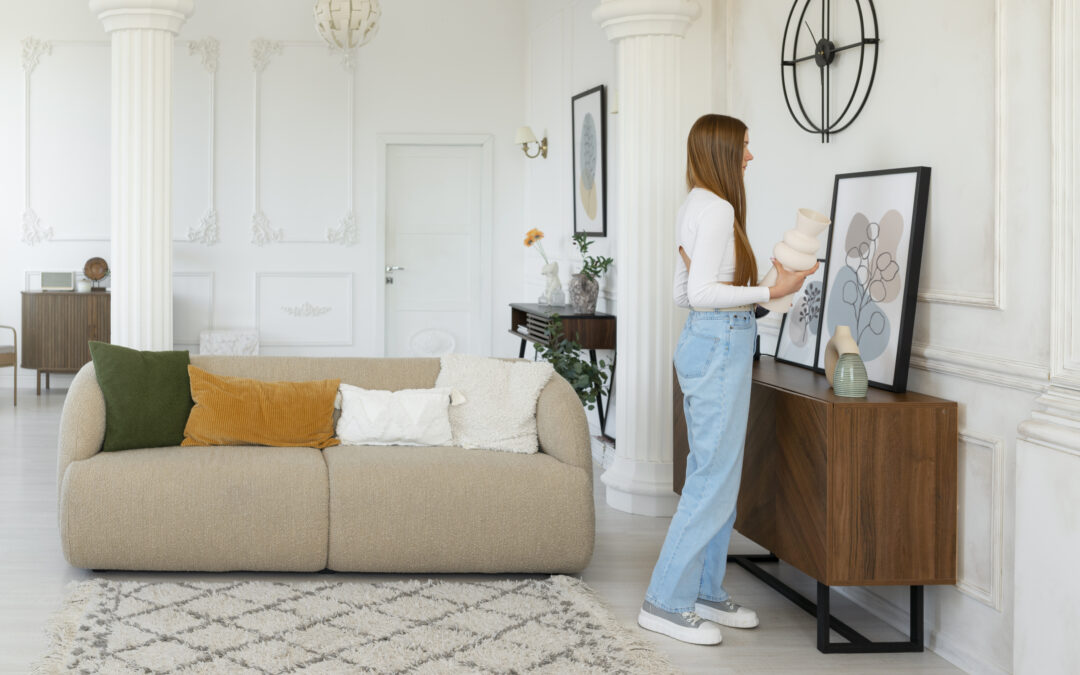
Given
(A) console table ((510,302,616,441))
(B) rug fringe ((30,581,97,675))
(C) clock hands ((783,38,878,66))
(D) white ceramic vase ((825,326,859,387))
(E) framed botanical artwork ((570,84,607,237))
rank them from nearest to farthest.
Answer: (B) rug fringe ((30,581,97,675)) < (D) white ceramic vase ((825,326,859,387)) < (C) clock hands ((783,38,878,66)) < (A) console table ((510,302,616,441)) < (E) framed botanical artwork ((570,84,607,237))

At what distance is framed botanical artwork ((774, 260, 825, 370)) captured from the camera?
4223mm

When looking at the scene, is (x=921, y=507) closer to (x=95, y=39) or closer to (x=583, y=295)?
(x=583, y=295)

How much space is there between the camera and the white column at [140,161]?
579cm

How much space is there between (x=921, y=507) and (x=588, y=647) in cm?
109

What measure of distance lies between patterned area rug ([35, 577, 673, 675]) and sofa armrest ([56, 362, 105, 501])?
0.51 metres

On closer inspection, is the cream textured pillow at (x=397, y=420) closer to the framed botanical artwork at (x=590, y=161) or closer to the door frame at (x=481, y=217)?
the framed botanical artwork at (x=590, y=161)

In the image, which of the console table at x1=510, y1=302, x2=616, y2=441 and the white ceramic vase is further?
the console table at x1=510, y1=302, x2=616, y2=441

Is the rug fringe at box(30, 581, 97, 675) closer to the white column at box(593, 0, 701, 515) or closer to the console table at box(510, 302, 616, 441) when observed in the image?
the white column at box(593, 0, 701, 515)

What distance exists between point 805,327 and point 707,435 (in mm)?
974

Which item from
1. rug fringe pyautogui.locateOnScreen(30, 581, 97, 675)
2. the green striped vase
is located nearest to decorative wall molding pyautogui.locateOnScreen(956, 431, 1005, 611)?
the green striped vase

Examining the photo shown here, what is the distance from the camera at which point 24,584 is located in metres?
4.07

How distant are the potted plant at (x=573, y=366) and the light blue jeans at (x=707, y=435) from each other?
2.11 meters

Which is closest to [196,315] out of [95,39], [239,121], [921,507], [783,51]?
[239,121]

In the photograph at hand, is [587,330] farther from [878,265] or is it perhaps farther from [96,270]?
[96,270]
